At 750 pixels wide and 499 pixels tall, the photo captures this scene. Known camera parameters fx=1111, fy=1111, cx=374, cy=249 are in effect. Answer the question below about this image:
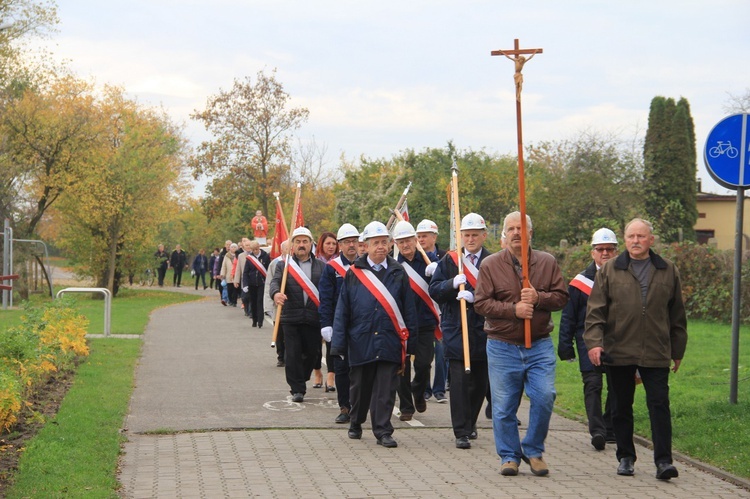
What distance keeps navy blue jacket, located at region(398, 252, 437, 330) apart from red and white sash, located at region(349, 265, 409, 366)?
1166mm

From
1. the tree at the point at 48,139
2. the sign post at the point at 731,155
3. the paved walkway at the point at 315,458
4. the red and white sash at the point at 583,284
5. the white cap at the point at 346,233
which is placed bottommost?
the paved walkway at the point at 315,458

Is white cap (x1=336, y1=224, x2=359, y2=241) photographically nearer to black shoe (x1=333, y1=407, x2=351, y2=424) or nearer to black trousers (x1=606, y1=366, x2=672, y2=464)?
black shoe (x1=333, y1=407, x2=351, y2=424)

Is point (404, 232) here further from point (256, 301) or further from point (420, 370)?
point (256, 301)

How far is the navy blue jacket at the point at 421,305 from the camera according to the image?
1118cm

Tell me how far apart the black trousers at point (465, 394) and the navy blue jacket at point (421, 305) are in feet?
4.82

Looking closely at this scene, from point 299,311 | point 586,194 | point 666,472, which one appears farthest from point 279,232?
point 586,194

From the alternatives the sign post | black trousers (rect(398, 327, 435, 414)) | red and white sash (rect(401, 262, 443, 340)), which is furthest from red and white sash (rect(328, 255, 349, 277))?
the sign post

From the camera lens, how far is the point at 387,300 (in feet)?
32.6

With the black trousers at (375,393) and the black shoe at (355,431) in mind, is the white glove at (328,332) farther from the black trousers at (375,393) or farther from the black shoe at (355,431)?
the black shoe at (355,431)

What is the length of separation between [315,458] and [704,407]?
4353 mm

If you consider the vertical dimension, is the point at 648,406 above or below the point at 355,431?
above

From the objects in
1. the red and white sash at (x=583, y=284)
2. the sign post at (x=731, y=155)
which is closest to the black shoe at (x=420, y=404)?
the red and white sash at (x=583, y=284)

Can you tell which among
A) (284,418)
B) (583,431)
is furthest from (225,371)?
(583,431)

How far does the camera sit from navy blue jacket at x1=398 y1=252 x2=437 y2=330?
11.2 m
